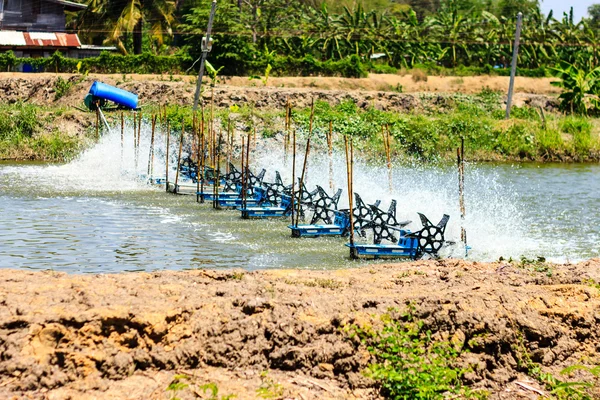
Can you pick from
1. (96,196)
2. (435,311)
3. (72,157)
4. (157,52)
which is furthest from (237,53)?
Answer: (435,311)

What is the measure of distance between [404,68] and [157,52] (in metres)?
16.3

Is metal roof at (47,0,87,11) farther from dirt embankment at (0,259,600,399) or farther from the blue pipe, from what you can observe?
dirt embankment at (0,259,600,399)

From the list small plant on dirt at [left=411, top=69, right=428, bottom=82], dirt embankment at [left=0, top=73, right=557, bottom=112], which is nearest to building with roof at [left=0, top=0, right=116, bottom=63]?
dirt embankment at [left=0, top=73, right=557, bottom=112]

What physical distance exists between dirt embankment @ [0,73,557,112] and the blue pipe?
3390 mm

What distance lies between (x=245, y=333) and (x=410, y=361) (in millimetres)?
1463

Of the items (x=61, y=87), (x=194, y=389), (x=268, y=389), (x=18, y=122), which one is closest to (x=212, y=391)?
(x=194, y=389)

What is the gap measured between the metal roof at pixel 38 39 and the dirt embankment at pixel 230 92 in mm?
4733

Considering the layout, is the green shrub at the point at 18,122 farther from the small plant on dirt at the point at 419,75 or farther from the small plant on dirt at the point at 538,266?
the small plant on dirt at the point at 538,266

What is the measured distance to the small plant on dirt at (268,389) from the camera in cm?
697

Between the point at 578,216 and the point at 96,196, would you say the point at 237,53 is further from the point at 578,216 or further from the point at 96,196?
the point at 578,216

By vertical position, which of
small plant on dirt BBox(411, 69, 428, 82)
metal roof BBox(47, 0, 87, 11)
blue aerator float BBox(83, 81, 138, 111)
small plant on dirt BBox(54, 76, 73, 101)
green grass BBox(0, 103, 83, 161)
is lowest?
green grass BBox(0, 103, 83, 161)

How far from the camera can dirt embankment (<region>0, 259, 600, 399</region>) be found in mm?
7102

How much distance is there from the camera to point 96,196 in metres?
25.2

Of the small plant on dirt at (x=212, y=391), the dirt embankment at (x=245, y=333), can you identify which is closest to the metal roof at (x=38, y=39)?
the dirt embankment at (x=245, y=333)
